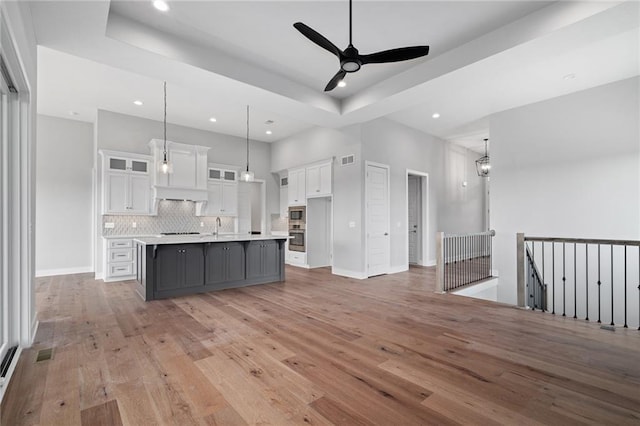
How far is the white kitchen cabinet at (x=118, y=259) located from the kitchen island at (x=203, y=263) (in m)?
1.25

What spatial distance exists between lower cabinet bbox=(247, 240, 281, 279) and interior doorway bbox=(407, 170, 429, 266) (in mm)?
3688

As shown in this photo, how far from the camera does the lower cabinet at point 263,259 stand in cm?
561

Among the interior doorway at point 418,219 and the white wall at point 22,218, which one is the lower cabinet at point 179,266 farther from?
the interior doorway at point 418,219

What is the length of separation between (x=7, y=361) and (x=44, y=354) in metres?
0.28

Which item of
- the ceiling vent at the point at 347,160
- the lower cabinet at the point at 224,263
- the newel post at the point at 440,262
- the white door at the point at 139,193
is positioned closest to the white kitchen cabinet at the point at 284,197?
the ceiling vent at the point at 347,160

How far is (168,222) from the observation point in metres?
7.11

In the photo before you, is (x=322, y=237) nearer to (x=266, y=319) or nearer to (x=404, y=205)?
(x=404, y=205)

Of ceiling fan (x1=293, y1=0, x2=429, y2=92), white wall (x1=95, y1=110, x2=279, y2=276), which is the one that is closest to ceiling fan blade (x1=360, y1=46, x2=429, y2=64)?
ceiling fan (x1=293, y1=0, x2=429, y2=92)

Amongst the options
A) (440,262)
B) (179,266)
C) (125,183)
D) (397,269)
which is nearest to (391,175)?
(397,269)

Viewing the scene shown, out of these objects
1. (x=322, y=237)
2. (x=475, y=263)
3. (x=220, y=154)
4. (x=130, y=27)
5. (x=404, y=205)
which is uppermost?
(x=130, y=27)

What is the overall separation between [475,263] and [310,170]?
203 inches

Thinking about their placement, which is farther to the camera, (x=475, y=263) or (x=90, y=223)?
(x=475, y=263)

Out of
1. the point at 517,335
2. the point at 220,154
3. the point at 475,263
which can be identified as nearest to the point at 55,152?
the point at 220,154

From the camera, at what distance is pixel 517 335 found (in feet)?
10.2
